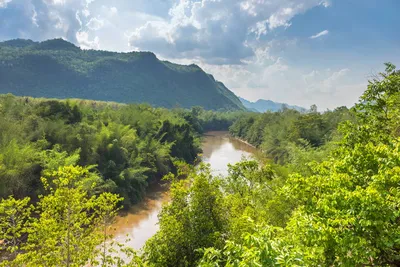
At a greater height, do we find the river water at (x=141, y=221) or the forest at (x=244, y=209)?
the forest at (x=244, y=209)

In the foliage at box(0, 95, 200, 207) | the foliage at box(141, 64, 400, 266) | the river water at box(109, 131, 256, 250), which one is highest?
the foliage at box(141, 64, 400, 266)

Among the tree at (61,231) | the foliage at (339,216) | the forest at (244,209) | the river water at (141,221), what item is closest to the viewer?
the foliage at (339,216)

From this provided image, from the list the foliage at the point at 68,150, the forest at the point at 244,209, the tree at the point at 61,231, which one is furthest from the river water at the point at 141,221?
the tree at the point at 61,231

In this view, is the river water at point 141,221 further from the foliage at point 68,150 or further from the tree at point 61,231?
the tree at point 61,231

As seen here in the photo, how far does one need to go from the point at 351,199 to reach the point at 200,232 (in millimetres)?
4720

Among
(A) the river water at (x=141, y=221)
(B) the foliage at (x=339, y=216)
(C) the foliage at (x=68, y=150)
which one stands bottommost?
(A) the river water at (x=141, y=221)

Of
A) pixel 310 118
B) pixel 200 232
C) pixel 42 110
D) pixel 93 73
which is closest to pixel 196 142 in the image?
pixel 310 118

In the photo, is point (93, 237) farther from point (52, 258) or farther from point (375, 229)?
point (375, 229)

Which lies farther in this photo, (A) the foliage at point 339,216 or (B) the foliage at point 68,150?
(B) the foliage at point 68,150

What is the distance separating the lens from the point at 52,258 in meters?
7.08

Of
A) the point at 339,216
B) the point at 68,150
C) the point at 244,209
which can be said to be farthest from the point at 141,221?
the point at 339,216

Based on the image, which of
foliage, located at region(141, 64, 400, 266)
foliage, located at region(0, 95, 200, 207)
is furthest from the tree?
foliage, located at region(0, 95, 200, 207)

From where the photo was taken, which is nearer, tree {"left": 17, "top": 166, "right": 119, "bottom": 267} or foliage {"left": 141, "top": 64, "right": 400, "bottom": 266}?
foliage {"left": 141, "top": 64, "right": 400, "bottom": 266}

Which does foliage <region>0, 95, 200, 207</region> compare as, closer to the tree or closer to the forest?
the forest
